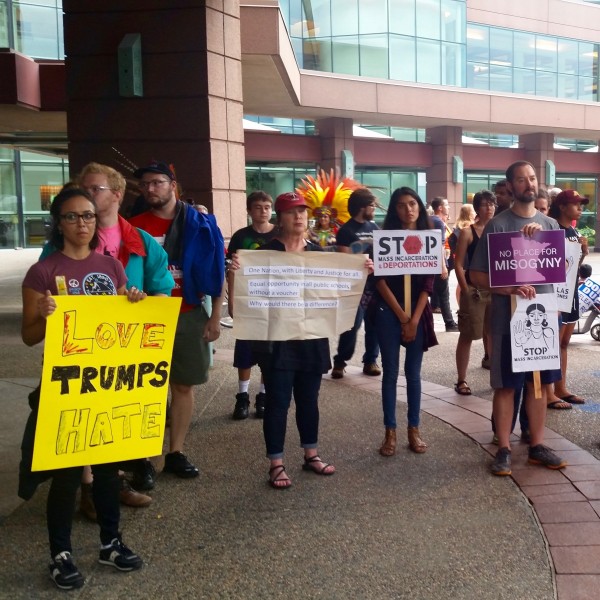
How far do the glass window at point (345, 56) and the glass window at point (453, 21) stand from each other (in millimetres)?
4683

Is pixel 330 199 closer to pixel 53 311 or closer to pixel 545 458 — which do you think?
pixel 545 458

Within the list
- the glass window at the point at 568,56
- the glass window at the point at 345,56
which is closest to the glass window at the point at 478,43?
the glass window at the point at 568,56

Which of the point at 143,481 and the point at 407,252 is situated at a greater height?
the point at 407,252

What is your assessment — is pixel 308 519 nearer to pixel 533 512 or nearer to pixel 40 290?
pixel 533 512

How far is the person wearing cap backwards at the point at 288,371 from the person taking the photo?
4.43 m

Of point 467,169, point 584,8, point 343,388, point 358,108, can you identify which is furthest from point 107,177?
point 584,8

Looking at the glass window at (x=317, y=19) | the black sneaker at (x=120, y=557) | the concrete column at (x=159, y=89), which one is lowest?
the black sneaker at (x=120, y=557)

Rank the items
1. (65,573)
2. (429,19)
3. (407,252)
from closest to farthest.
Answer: (65,573) → (407,252) → (429,19)

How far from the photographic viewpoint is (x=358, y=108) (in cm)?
2712

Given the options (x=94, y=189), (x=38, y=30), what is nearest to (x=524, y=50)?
(x=38, y=30)

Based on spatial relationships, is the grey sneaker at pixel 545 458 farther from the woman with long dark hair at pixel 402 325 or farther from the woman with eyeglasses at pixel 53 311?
the woman with eyeglasses at pixel 53 311

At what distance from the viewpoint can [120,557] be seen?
3.36 m

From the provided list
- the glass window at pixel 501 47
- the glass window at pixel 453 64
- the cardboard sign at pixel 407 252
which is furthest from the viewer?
the glass window at pixel 501 47

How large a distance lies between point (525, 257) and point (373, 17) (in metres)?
26.9
